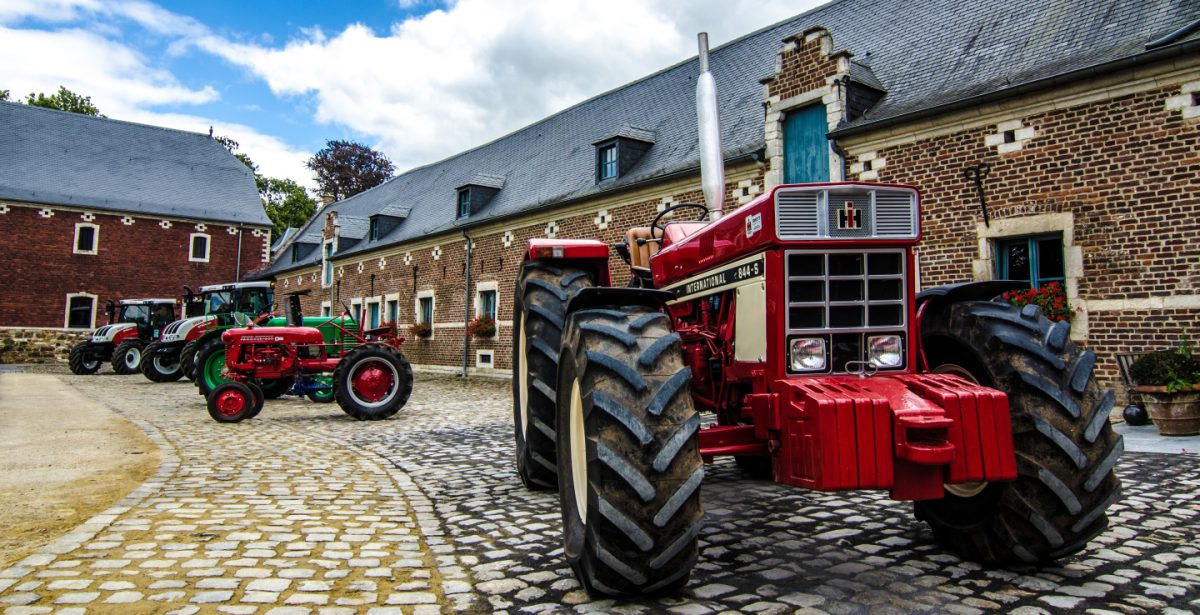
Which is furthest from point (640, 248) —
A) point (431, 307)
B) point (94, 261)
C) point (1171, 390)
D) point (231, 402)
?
point (94, 261)

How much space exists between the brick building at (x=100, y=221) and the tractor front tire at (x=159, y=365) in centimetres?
1736

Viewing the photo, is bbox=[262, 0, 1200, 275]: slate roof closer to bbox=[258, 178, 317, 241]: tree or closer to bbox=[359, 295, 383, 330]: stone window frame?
bbox=[359, 295, 383, 330]: stone window frame

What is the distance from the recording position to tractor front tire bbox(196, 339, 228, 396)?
10.9 m

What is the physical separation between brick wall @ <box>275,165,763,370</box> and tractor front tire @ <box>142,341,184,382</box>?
7.40 m

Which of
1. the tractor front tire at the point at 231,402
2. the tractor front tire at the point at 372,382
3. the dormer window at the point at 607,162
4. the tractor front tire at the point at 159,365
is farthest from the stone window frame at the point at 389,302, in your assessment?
the tractor front tire at the point at 231,402

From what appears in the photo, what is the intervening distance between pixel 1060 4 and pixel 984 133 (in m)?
2.56

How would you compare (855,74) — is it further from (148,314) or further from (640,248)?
(148,314)

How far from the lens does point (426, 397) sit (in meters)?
13.4

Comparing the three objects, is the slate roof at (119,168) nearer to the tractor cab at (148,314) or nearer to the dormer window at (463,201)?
the tractor cab at (148,314)

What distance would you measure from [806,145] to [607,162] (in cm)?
601

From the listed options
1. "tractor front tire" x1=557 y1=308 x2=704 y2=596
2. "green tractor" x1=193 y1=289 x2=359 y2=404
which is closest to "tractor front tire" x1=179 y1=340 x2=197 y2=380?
"green tractor" x1=193 y1=289 x2=359 y2=404

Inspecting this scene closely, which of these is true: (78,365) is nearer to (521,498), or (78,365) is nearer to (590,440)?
(521,498)

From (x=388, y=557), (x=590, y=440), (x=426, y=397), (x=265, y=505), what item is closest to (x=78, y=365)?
(x=426, y=397)

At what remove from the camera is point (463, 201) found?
72.7ft
